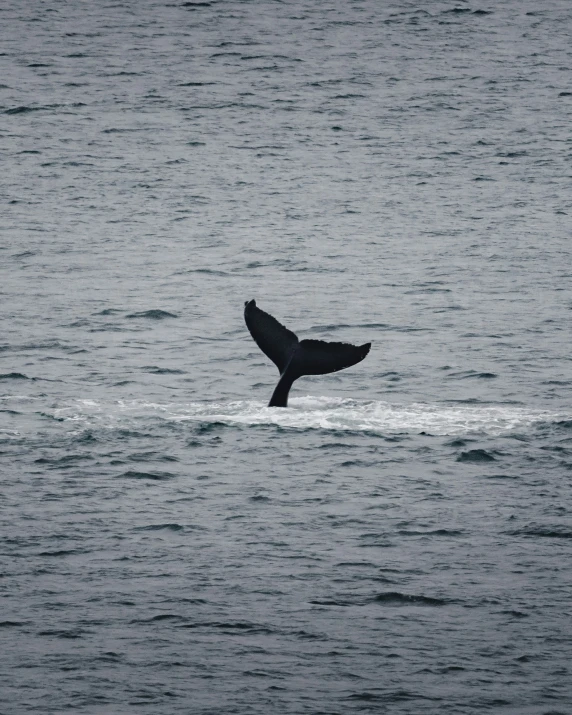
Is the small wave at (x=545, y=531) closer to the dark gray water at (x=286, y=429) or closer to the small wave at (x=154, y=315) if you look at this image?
the dark gray water at (x=286, y=429)

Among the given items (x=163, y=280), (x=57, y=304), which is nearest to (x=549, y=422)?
(x=57, y=304)

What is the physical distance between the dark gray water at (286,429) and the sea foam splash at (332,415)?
0.08 m

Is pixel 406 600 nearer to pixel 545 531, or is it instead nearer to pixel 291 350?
pixel 545 531

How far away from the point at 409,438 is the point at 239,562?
5495mm

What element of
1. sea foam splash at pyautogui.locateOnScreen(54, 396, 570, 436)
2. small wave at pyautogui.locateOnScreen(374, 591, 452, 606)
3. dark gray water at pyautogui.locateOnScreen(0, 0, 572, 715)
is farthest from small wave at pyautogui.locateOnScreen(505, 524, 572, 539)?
sea foam splash at pyautogui.locateOnScreen(54, 396, 570, 436)

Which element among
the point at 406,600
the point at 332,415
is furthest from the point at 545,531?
the point at 332,415

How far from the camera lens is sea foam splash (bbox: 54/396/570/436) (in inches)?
834

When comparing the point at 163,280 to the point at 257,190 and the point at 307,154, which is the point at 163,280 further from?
the point at 307,154

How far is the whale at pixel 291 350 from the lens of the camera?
19922 millimetres

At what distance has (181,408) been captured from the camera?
2236 cm

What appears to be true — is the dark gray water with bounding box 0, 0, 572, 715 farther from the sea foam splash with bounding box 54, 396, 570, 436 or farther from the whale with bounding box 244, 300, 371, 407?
the whale with bounding box 244, 300, 371, 407

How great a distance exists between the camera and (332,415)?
857 inches

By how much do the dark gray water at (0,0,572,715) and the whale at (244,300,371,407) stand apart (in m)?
1.06

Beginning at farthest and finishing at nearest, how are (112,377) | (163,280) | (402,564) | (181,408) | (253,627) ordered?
(163,280) → (112,377) → (181,408) → (402,564) → (253,627)
